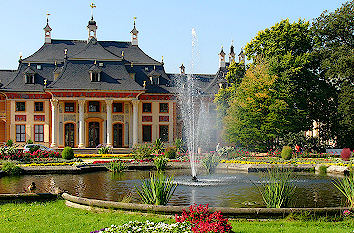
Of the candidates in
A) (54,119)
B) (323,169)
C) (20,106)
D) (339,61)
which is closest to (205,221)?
(323,169)

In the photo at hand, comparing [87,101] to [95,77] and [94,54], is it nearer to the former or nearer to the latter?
[95,77]

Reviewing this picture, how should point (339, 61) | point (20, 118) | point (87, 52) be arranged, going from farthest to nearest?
point (87, 52) → point (20, 118) → point (339, 61)

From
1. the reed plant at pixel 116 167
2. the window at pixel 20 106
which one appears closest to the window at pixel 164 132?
the window at pixel 20 106

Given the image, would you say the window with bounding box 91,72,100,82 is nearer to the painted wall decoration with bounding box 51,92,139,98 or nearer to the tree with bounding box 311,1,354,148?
the painted wall decoration with bounding box 51,92,139,98

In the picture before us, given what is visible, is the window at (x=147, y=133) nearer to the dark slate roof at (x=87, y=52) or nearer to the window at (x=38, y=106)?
the dark slate roof at (x=87, y=52)

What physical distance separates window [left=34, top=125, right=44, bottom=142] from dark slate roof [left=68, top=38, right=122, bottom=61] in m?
7.66

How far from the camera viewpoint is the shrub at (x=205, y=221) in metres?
9.02

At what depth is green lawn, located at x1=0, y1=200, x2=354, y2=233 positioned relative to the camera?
33.5 feet

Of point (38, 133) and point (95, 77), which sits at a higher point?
point (95, 77)

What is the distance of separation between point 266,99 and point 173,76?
17.3 m

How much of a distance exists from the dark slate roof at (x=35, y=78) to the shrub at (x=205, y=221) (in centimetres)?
3920

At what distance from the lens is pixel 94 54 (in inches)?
1852

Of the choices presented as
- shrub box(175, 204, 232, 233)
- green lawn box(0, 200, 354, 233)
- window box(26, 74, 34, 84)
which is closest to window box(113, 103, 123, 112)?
window box(26, 74, 34, 84)

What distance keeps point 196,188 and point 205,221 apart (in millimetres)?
8582
